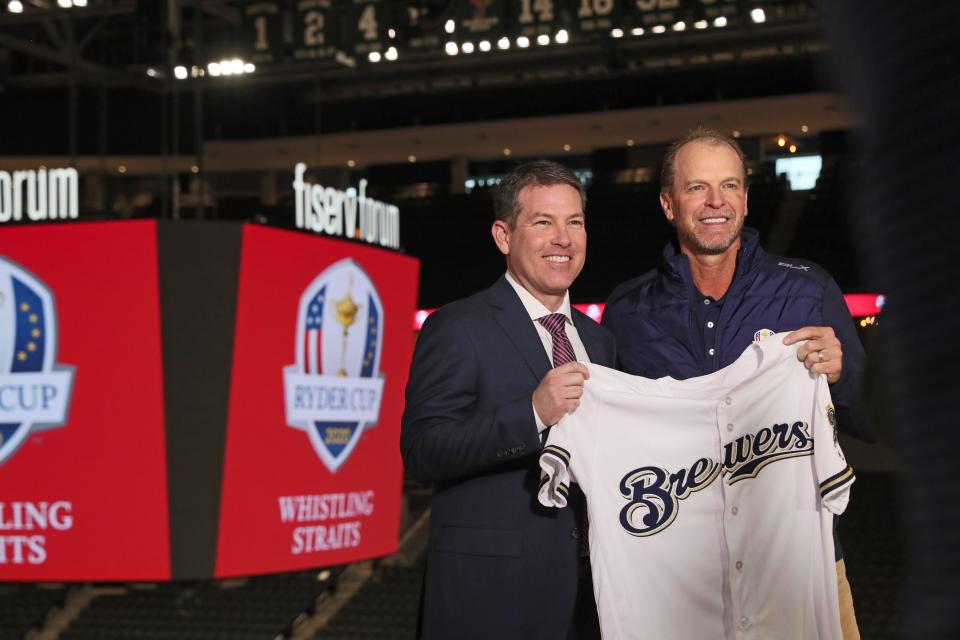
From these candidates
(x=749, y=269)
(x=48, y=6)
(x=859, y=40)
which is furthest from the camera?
(x=48, y=6)

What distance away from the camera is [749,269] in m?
2.78

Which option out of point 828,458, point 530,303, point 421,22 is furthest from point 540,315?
point 421,22

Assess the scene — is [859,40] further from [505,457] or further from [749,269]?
[749,269]

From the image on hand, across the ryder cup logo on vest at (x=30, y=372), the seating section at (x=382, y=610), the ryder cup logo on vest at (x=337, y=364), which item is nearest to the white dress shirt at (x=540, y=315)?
the ryder cup logo on vest at (x=337, y=364)

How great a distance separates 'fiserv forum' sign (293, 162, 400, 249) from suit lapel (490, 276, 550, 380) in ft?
22.2

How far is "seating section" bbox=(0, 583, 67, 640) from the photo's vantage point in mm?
13508

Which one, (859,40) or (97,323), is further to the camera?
(97,323)

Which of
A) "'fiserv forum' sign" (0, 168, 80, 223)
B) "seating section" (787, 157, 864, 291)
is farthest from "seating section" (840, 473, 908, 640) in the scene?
"'fiserv forum' sign" (0, 168, 80, 223)

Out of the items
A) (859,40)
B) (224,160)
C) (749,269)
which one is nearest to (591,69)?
(224,160)

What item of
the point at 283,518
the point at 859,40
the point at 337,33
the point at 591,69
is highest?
the point at 591,69

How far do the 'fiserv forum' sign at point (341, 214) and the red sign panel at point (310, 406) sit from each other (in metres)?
0.19

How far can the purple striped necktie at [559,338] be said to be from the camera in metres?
2.73

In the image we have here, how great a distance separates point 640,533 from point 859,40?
6.99 feet

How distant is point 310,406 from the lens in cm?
934
